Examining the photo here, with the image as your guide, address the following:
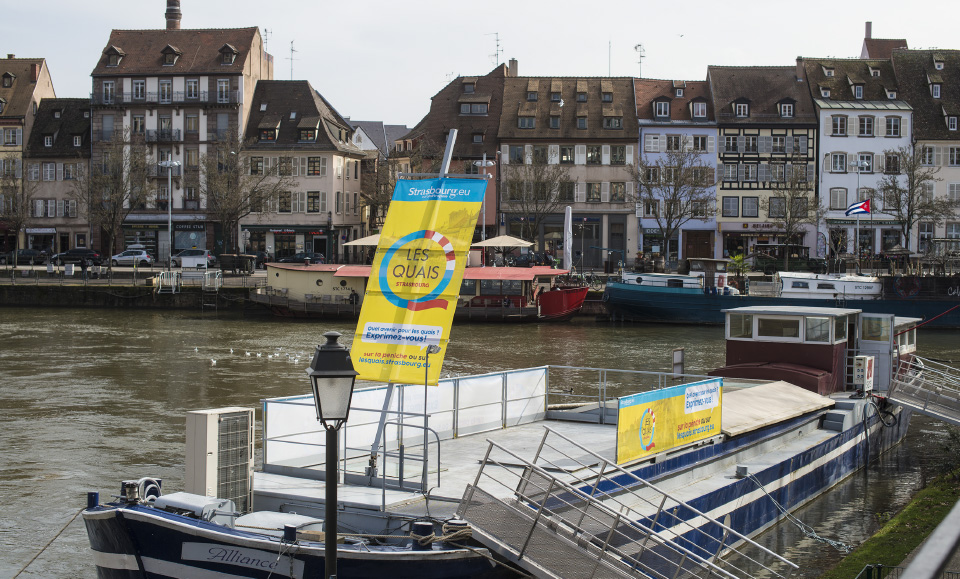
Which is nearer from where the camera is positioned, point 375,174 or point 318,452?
point 318,452

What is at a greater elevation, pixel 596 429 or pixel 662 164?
pixel 662 164

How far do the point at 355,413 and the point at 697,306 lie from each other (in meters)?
40.5

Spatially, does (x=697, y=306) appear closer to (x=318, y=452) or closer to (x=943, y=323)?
(x=943, y=323)

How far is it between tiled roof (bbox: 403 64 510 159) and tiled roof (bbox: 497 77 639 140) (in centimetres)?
104

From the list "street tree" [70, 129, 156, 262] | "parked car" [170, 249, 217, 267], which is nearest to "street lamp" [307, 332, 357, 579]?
"parked car" [170, 249, 217, 267]

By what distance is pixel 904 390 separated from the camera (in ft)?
77.3

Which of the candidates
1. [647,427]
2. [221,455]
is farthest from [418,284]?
[647,427]

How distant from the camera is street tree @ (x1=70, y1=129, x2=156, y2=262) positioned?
69.2 meters

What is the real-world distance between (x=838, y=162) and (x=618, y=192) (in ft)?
50.5

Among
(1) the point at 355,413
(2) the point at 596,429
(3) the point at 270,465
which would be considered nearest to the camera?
(3) the point at 270,465

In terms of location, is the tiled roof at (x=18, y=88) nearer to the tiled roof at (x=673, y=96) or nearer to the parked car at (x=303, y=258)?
the parked car at (x=303, y=258)

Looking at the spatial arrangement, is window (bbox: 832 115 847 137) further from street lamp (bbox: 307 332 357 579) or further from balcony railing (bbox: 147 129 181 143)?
street lamp (bbox: 307 332 357 579)

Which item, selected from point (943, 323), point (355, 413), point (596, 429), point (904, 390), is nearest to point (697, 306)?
point (943, 323)

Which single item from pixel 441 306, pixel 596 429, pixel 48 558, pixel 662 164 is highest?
pixel 662 164
